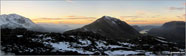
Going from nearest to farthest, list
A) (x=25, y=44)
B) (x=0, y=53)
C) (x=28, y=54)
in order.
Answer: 1. (x=0, y=53)
2. (x=28, y=54)
3. (x=25, y=44)

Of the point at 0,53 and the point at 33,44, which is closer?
the point at 0,53

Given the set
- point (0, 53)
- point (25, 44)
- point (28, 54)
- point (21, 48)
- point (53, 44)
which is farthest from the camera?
point (53, 44)

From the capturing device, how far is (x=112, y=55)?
69000mm

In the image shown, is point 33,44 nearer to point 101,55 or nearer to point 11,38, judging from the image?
point 11,38

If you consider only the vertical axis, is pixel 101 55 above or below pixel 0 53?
below

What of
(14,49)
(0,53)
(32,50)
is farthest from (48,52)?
(0,53)

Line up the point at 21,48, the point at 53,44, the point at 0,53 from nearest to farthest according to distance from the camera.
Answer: the point at 0,53
the point at 21,48
the point at 53,44

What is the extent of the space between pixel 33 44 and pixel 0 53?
62.4 ft

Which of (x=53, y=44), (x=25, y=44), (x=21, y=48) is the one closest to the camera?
(x=21, y=48)

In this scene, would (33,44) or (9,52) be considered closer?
(9,52)

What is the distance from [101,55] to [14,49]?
24.6 meters

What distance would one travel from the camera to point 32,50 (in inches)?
2613

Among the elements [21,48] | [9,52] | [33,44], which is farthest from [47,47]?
[9,52]

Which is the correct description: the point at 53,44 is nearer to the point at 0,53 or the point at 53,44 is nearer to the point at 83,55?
the point at 83,55
